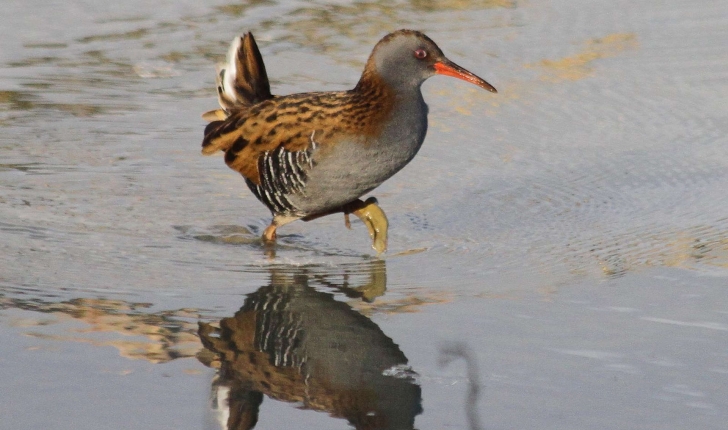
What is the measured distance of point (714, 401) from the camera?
3977mm

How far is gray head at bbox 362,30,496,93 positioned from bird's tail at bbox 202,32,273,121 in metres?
0.92

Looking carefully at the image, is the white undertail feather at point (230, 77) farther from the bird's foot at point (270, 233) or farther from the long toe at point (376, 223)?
the long toe at point (376, 223)

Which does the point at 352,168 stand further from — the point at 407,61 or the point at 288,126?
the point at 407,61

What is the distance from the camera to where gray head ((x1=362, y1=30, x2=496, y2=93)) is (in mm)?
6102

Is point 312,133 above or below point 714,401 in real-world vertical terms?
above

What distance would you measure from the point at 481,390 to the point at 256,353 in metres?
0.80

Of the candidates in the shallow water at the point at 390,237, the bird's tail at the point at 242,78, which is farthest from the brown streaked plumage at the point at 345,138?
the bird's tail at the point at 242,78

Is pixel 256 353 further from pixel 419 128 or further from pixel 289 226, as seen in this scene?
pixel 289 226

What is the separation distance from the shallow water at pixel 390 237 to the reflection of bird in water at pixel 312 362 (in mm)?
14

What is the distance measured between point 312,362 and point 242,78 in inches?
116

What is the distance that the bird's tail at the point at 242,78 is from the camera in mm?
6891

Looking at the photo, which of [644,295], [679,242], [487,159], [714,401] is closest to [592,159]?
[487,159]

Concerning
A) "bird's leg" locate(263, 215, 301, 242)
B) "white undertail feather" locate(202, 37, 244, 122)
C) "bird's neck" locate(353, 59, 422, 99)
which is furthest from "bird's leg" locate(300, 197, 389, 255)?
"white undertail feather" locate(202, 37, 244, 122)

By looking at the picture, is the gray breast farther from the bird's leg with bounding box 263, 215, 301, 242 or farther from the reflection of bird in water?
the reflection of bird in water
